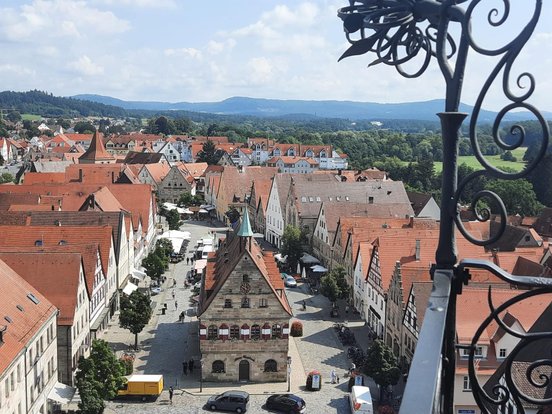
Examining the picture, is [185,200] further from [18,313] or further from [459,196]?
[459,196]

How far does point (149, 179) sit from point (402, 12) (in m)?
103

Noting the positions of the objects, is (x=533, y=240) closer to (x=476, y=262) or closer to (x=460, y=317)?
(x=460, y=317)

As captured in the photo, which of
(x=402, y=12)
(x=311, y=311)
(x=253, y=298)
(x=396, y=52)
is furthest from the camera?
(x=311, y=311)

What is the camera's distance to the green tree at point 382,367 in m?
32.8

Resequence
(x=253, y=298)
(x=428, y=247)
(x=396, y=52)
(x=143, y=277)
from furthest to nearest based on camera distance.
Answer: (x=143, y=277)
(x=428, y=247)
(x=253, y=298)
(x=396, y=52)

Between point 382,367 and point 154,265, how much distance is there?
2692cm

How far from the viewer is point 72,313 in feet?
110

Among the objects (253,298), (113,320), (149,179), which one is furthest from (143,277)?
(149,179)

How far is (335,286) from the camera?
4759 centimetres

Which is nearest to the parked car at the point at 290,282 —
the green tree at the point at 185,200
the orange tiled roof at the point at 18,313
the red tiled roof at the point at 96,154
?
the orange tiled roof at the point at 18,313

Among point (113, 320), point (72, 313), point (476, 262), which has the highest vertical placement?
point (476, 262)

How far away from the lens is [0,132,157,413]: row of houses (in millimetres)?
27156

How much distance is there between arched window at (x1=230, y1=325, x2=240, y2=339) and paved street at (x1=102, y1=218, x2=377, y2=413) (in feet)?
8.85

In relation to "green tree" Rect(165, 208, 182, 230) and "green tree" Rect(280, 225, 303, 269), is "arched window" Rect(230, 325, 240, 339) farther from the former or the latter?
"green tree" Rect(165, 208, 182, 230)
